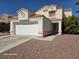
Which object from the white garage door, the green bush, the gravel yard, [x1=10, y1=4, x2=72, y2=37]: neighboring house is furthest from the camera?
the green bush

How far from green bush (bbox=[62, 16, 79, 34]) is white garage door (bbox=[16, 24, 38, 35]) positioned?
863 cm

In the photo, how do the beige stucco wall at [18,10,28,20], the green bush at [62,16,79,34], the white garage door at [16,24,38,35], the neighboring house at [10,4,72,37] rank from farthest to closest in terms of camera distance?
1. the green bush at [62,16,79,34]
2. the beige stucco wall at [18,10,28,20]
3. the white garage door at [16,24,38,35]
4. the neighboring house at [10,4,72,37]

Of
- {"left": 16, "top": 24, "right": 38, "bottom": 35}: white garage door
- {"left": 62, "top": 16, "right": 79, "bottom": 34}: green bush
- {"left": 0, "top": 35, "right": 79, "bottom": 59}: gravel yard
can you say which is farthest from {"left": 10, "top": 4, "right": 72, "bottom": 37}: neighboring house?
{"left": 0, "top": 35, "right": 79, "bottom": 59}: gravel yard

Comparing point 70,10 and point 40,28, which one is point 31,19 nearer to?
point 40,28

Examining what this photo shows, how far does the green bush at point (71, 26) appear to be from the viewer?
1223 inches

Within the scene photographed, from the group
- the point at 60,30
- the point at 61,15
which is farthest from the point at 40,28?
the point at 61,15

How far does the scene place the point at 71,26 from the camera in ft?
102

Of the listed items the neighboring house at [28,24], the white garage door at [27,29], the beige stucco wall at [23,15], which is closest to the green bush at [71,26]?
the neighboring house at [28,24]

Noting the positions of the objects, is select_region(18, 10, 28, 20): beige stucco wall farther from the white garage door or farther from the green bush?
the green bush

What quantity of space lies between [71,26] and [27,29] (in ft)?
33.4

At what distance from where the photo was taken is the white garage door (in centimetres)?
2509

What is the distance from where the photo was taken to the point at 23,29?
2639 centimetres

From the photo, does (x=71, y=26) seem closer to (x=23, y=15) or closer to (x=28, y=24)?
(x=28, y=24)

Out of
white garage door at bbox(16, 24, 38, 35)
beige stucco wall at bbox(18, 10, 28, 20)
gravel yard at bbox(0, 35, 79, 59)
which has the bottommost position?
gravel yard at bbox(0, 35, 79, 59)
